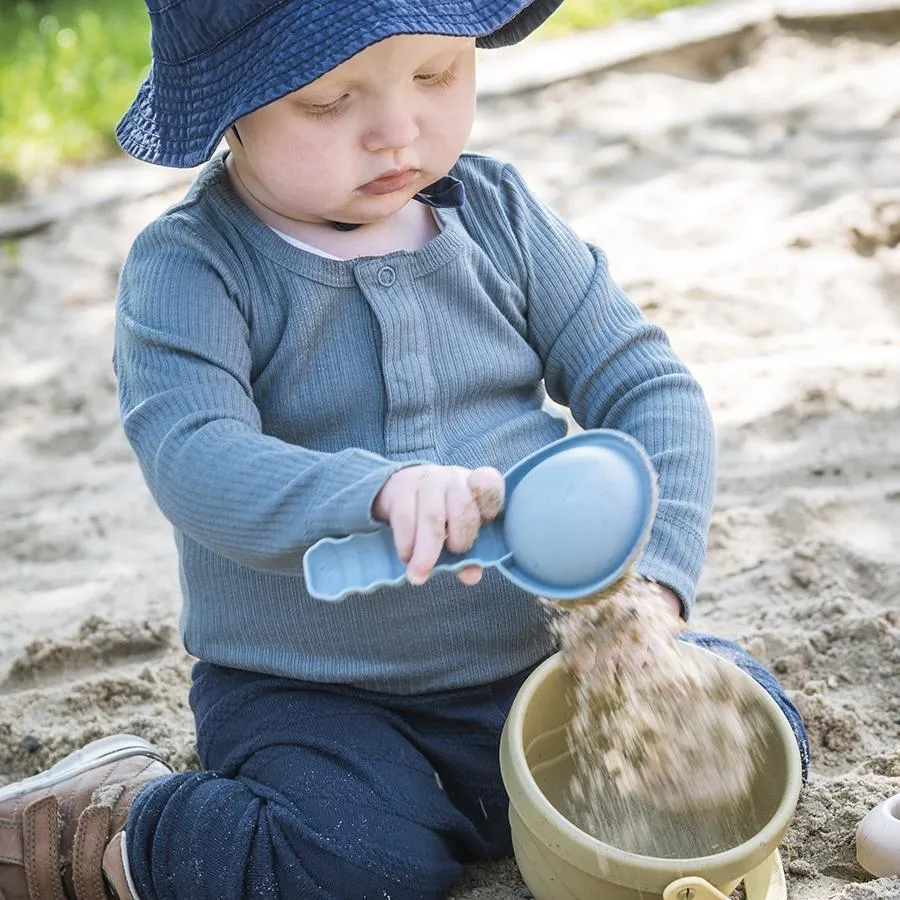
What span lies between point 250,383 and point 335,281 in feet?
0.47

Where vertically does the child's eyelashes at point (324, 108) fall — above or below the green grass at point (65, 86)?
above

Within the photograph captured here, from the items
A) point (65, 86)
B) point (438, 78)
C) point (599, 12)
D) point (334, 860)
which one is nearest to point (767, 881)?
point (334, 860)

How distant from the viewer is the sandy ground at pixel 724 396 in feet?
6.20

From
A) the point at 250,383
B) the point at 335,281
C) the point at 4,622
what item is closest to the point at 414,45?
the point at 335,281

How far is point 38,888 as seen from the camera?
1.63m

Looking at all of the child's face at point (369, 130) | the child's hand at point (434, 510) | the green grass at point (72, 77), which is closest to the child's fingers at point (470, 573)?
the child's hand at point (434, 510)

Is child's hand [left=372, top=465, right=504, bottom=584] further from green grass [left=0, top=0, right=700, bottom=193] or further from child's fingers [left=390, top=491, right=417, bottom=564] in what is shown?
green grass [left=0, top=0, right=700, bottom=193]

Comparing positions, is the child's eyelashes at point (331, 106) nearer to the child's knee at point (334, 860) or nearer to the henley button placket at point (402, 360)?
the henley button placket at point (402, 360)

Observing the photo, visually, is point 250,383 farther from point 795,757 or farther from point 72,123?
point 72,123

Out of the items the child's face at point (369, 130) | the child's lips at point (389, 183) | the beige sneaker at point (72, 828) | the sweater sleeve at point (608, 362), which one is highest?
the child's face at point (369, 130)

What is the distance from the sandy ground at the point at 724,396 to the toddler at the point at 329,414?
176 mm

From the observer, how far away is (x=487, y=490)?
128cm

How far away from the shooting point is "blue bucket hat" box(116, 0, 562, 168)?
1381mm

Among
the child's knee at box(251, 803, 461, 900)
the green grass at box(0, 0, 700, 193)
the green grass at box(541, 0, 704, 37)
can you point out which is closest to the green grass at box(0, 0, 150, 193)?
the green grass at box(0, 0, 700, 193)
